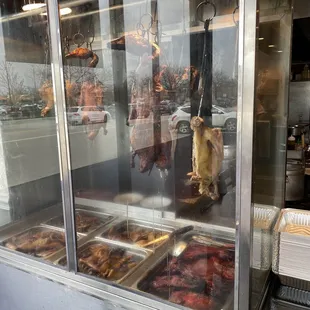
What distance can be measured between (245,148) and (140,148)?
91cm

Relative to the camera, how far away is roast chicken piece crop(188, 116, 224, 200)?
129cm

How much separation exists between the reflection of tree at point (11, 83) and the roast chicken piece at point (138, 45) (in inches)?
30.4

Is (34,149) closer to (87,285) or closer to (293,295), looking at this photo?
(87,285)

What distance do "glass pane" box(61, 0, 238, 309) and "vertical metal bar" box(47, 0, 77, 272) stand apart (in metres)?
0.06

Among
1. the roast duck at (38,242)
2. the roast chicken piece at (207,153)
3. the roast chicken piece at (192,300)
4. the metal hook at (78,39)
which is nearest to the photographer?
the roast chicken piece at (192,300)

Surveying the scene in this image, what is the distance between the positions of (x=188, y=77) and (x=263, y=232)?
91 centimetres

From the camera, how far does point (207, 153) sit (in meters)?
1.33

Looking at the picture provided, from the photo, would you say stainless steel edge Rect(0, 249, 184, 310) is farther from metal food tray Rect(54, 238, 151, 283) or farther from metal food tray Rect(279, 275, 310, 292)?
metal food tray Rect(279, 275, 310, 292)

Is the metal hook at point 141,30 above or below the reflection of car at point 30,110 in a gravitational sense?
above

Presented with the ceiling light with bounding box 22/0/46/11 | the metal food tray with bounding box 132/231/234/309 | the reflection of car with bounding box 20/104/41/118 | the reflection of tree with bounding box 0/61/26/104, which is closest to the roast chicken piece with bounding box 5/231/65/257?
the metal food tray with bounding box 132/231/234/309

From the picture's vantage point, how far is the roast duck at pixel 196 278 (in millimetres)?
1200

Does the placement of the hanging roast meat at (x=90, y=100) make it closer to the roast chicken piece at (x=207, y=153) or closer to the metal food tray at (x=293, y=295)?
the roast chicken piece at (x=207, y=153)

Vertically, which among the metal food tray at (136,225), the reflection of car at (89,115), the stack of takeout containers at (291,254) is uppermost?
the reflection of car at (89,115)

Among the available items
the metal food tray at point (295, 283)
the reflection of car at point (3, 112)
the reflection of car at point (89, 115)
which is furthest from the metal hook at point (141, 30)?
the metal food tray at point (295, 283)
